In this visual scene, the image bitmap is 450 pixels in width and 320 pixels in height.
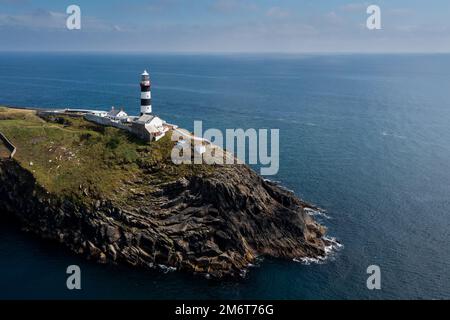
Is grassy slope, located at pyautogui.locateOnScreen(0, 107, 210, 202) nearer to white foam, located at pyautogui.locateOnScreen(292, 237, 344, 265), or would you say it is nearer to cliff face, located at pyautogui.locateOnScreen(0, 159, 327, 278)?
cliff face, located at pyautogui.locateOnScreen(0, 159, 327, 278)

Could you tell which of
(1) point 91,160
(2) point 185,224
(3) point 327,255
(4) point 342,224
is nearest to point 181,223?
(2) point 185,224

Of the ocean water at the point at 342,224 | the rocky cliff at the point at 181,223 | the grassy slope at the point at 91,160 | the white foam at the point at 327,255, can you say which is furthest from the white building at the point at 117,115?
the white foam at the point at 327,255

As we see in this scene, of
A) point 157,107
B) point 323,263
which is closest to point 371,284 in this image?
point 323,263

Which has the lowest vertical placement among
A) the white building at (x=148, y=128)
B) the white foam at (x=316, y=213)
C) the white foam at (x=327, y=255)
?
the white foam at (x=327, y=255)

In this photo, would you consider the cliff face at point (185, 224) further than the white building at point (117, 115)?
No

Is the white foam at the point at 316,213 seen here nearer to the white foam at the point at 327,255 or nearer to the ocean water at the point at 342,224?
the ocean water at the point at 342,224
